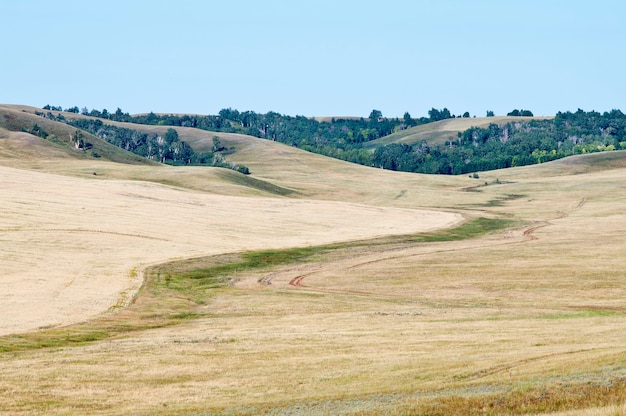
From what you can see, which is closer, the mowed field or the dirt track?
the mowed field

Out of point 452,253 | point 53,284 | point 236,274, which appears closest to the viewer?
point 53,284

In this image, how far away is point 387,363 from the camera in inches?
1310

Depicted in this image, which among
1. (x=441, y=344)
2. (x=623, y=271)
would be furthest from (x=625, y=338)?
(x=623, y=271)

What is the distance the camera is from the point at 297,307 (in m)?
55.2

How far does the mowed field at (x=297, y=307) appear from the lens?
2823cm

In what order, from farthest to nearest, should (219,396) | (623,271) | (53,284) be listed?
(623,271) → (53,284) → (219,396)

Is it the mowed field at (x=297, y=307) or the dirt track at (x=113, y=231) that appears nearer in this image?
the mowed field at (x=297, y=307)

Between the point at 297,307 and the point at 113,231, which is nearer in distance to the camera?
the point at 297,307

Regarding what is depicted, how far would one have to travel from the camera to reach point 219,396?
29391mm

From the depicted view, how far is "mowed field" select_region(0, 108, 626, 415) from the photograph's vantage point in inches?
1112

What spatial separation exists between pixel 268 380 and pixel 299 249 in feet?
178

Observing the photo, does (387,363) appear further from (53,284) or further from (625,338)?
(53,284)

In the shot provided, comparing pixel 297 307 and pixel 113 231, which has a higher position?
pixel 113 231

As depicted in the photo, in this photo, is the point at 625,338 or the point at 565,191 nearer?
the point at 625,338
